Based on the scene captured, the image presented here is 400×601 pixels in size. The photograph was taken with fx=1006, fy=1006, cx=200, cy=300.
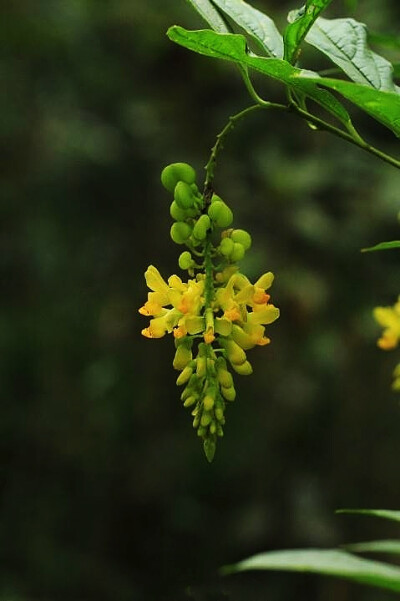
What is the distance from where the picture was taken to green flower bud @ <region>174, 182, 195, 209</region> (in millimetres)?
869

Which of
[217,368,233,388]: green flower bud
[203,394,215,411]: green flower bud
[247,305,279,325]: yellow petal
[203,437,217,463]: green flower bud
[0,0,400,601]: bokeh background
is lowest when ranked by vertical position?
[203,437,217,463]: green flower bud

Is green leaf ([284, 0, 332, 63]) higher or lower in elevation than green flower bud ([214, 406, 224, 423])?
higher

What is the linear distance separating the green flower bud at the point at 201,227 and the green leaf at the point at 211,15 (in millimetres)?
157

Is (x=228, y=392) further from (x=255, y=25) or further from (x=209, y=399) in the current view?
(x=255, y=25)

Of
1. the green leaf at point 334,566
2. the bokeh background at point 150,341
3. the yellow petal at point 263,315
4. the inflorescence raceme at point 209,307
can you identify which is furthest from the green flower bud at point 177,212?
the bokeh background at point 150,341

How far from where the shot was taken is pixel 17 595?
279 centimetres

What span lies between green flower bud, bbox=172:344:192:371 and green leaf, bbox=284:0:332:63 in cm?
27

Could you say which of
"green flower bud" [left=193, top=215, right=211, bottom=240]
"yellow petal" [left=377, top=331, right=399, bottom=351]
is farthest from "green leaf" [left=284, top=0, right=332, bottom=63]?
"yellow petal" [left=377, top=331, right=399, bottom=351]

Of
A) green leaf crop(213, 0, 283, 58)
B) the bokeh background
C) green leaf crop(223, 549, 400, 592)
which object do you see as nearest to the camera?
green leaf crop(223, 549, 400, 592)

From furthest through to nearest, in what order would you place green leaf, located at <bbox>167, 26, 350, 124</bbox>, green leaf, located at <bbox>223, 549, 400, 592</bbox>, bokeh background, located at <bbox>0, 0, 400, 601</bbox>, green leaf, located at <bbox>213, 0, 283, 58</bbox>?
bokeh background, located at <bbox>0, 0, 400, 601</bbox> < green leaf, located at <bbox>213, 0, 283, 58</bbox> < green leaf, located at <bbox>167, 26, 350, 124</bbox> < green leaf, located at <bbox>223, 549, 400, 592</bbox>

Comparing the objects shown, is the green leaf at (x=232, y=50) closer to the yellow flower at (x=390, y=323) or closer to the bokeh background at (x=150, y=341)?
the yellow flower at (x=390, y=323)

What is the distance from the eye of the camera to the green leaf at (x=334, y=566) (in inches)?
24.5

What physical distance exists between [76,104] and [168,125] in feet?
0.87

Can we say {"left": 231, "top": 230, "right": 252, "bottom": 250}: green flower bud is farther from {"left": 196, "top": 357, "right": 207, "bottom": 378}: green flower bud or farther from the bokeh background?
the bokeh background
